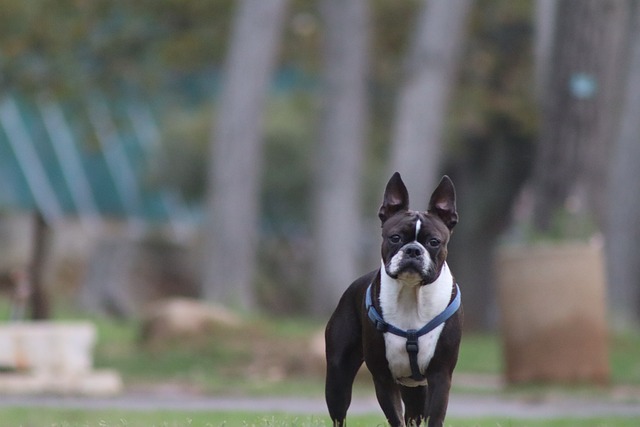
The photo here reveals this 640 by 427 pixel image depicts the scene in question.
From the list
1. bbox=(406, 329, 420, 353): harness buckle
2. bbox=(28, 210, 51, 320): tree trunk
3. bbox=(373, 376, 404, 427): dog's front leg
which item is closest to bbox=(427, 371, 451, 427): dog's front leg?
bbox=(406, 329, 420, 353): harness buckle

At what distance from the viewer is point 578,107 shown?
57.9ft

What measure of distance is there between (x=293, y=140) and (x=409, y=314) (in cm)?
3257

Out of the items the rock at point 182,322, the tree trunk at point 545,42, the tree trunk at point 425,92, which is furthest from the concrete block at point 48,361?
the tree trunk at point 425,92

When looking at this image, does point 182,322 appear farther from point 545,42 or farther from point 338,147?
point 545,42

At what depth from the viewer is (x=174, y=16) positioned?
1104 inches

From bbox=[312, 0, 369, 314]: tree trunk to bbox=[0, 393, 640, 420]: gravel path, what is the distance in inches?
404

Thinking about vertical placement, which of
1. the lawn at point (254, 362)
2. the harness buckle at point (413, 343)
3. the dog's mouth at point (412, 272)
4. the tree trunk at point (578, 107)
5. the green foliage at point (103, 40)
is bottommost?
the harness buckle at point (413, 343)

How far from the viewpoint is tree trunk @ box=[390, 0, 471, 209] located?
926 inches

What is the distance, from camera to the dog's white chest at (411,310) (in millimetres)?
6898

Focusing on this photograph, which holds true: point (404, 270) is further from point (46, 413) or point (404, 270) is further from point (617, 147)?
point (617, 147)

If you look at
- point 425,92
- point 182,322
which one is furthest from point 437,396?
point 425,92

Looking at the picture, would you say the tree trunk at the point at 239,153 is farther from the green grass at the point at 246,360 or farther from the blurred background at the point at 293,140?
the green grass at the point at 246,360

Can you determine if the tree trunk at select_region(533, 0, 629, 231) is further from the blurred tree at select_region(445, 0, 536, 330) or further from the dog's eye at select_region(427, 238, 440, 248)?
the blurred tree at select_region(445, 0, 536, 330)

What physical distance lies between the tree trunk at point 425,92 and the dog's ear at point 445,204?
52.7 ft
